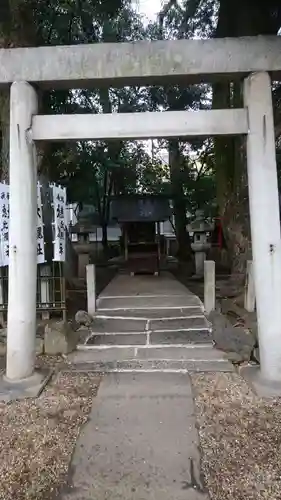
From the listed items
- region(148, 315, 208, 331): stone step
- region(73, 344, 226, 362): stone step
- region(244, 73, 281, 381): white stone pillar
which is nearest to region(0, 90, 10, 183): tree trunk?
region(73, 344, 226, 362): stone step

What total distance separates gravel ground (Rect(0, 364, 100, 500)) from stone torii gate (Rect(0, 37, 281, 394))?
1.54 feet

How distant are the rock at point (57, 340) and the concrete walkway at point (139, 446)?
43.7 inches

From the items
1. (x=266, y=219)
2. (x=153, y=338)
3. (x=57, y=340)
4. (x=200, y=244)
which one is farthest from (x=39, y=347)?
(x=200, y=244)

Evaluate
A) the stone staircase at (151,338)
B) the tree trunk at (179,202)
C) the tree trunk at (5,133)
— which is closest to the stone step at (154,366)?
the stone staircase at (151,338)

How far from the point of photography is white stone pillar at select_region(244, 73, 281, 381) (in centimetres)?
428

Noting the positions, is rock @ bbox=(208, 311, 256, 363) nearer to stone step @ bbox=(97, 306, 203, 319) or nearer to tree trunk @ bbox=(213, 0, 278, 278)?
stone step @ bbox=(97, 306, 203, 319)

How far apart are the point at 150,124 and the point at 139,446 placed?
10.5 feet

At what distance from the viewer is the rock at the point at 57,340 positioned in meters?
5.43

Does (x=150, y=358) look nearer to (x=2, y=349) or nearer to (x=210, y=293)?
(x=210, y=293)

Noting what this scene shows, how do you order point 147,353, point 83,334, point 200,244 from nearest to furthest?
point 147,353 < point 83,334 < point 200,244

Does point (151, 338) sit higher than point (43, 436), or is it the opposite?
point (151, 338)

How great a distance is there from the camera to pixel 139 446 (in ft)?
10.5

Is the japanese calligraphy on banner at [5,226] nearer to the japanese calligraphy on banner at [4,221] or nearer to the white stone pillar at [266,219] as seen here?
the japanese calligraphy on banner at [4,221]

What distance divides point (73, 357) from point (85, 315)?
111 centimetres
